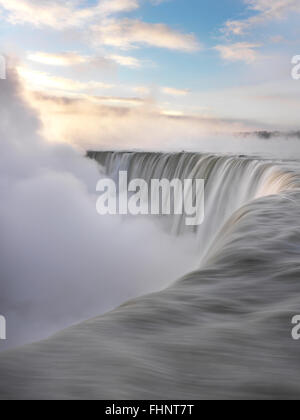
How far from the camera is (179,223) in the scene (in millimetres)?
18516

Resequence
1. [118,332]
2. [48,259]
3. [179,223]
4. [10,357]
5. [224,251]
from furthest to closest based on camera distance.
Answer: [48,259] → [179,223] → [224,251] → [118,332] → [10,357]

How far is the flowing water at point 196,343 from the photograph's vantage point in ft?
5.85

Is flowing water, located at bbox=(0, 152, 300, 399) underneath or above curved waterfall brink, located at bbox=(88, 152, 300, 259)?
underneath

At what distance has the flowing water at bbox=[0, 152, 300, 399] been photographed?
178 cm

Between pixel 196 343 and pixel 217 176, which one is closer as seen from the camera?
pixel 196 343

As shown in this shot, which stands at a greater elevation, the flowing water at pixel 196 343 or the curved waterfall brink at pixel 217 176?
the curved waterfall brink at pixel 217 176

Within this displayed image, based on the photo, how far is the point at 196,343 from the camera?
2.22 meters

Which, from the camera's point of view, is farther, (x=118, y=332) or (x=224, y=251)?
(x=224, y=251)

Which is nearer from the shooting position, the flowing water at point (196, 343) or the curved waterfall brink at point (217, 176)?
the flowing water at point (196, 343)

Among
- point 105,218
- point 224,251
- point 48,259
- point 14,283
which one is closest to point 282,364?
point 224,251

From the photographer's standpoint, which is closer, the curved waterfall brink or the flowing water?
the flowing water

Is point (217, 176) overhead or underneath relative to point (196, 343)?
overhead
